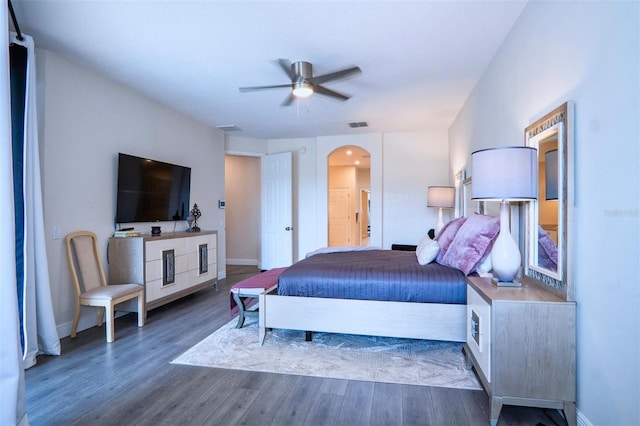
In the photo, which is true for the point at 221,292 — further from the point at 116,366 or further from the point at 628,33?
the point at 628,33

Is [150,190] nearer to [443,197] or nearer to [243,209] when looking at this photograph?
[243,209]

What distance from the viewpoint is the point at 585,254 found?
64.0 inches

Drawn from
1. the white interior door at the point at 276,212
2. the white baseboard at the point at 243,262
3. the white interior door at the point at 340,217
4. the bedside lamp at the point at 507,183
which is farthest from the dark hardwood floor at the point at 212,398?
the white interior door at the point at 340,217

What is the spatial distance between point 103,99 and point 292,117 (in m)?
2.47

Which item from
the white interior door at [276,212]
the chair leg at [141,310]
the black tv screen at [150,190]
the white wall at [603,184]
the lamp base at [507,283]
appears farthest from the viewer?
the white interior door at [276,212]

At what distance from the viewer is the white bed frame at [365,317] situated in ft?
8.32

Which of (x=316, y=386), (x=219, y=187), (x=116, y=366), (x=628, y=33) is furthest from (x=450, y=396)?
(x=219, y=187)

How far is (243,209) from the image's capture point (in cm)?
761

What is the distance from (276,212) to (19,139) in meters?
4.11

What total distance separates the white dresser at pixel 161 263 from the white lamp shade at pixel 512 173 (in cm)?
340

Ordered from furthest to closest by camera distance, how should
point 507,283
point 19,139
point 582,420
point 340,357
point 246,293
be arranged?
1. point 246,293
2. point 340,357
3. point 19,139
4. point 507,283
5. point 582,420

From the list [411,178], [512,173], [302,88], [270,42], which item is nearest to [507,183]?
[512,173]

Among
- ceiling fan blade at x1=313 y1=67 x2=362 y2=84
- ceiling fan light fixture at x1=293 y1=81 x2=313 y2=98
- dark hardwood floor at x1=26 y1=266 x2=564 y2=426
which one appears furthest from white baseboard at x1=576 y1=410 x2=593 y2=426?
ceiling fan light fixture at x1=293 y1=81 x2=313 y2=98

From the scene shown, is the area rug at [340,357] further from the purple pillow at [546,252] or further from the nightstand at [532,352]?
the purple pillow at [546,252]
